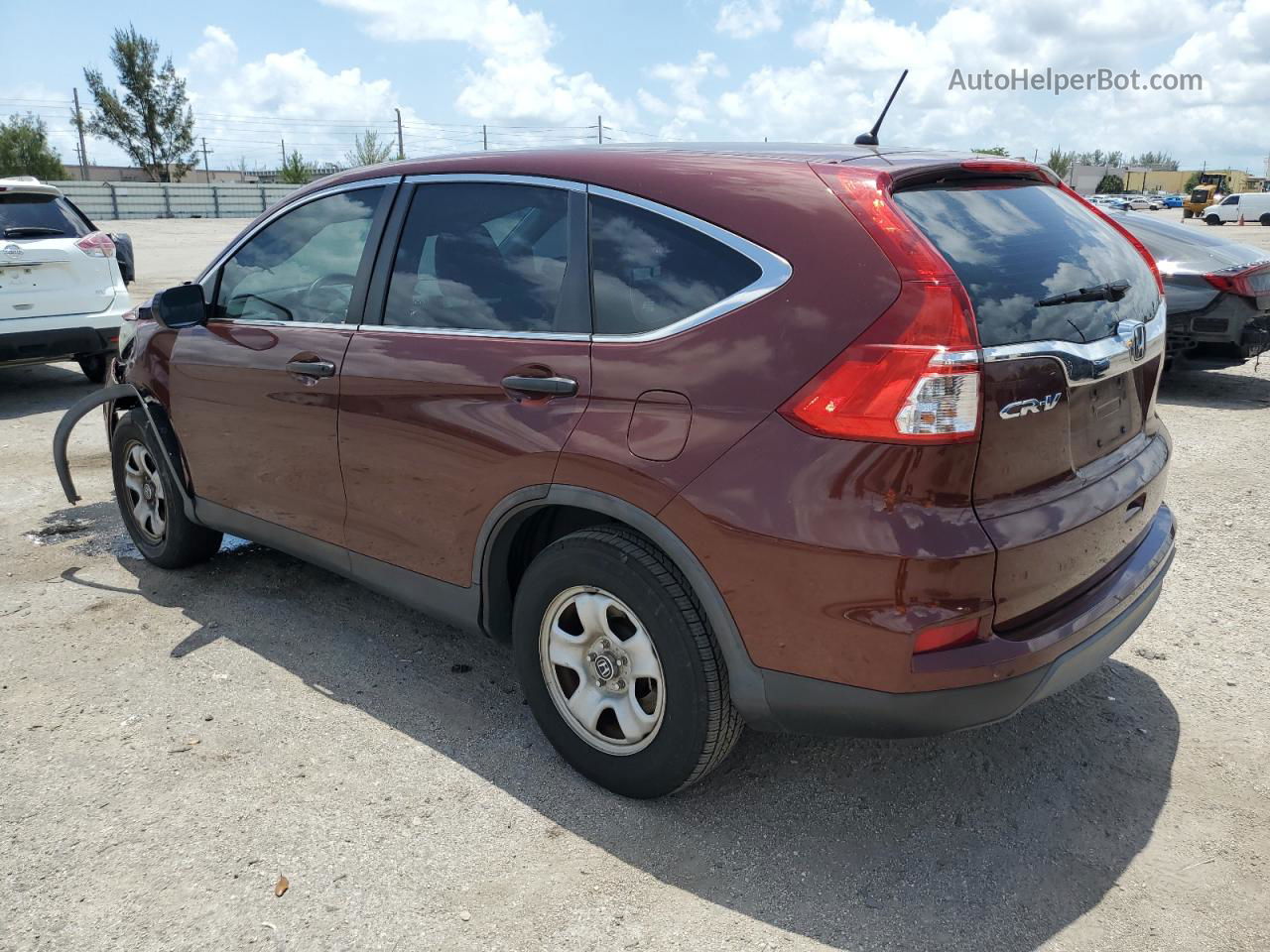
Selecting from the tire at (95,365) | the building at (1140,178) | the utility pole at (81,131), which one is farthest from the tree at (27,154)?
the building at (1140,178)

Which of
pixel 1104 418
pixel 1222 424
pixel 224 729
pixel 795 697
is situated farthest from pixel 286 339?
pixel 1222 424

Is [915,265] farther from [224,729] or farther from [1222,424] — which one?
[1222,424]

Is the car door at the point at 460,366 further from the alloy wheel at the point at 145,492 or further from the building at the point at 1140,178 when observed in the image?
the building at the point at 1140,178

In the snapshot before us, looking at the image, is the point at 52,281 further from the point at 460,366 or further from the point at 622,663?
the point at 622,663

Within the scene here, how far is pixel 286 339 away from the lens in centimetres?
376

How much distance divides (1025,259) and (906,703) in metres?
1.15

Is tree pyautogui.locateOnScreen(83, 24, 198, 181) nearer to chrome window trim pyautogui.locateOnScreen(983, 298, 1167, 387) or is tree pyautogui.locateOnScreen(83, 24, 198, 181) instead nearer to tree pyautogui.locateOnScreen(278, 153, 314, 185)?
tree pyautogui.locateOnScreen(278, 153, 314, 185)

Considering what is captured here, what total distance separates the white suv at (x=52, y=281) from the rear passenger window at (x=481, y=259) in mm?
6350

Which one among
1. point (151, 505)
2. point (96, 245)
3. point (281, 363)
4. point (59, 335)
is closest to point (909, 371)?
point (281, 363)

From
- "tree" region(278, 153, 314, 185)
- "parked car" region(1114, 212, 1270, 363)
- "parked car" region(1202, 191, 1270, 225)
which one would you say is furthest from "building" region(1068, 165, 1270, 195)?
"parked car" region(1114, 212, 1270, 363)

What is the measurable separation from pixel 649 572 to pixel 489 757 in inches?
Result: 39.2

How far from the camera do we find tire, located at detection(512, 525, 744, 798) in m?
2.65

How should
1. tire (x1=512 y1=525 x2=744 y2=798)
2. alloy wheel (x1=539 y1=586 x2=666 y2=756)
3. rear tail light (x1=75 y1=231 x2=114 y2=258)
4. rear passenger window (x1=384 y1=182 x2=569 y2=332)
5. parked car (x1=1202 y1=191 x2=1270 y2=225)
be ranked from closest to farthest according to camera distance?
1. tire (x1=512 y1=525 x2=744 y2=798)
2. alloy wheel (x1=539 y1=586 x2=666 y2=756)
3. rear passenger window (x1=384 y1=182 x2=569 y2=332)
4. rear tail light (x1=75 y1=231 x2=114 y2=258)
5. parked car (x1=1202 y1=191 x2=1270 y2=225)

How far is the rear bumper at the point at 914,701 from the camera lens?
2379mm
